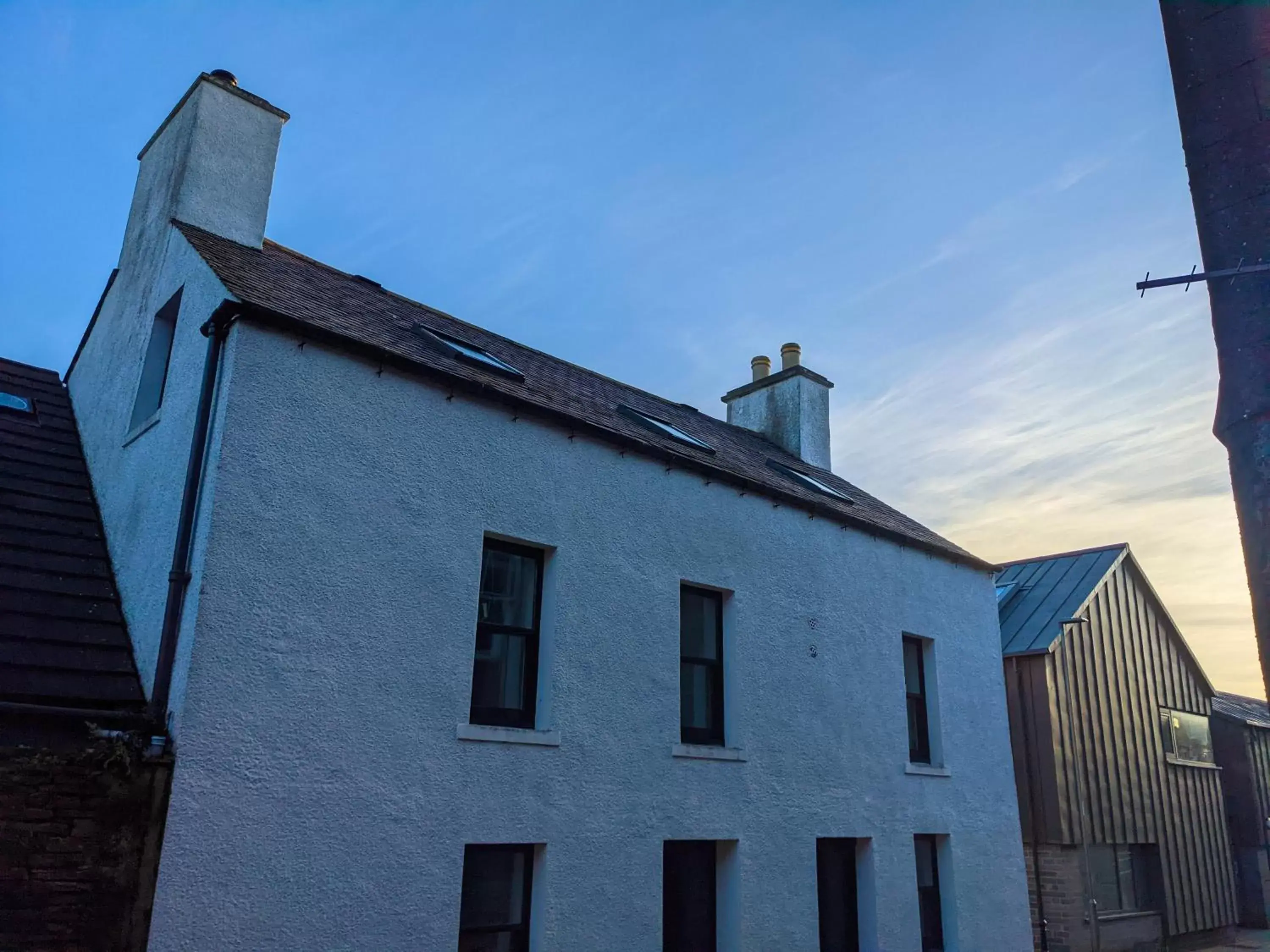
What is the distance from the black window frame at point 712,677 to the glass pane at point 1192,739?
14348 millimetres

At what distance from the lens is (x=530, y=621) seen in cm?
886

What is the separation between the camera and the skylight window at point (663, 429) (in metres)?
11.6

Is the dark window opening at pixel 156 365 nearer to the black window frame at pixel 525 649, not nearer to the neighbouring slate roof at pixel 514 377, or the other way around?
the neighbouring slate roof at pixel 514 377

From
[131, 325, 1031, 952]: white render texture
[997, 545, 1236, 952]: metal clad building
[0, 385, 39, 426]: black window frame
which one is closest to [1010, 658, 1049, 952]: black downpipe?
[997, 545, 1236, 952]: metal clad building

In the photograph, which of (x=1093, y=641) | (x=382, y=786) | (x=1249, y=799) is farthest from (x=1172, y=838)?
(x=382, y=786)

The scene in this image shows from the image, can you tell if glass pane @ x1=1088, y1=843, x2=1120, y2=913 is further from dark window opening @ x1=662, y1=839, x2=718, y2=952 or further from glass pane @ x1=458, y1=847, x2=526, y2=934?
glass pane @ x1=458, y1=847, x2=526, y2=934

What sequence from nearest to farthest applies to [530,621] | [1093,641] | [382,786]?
[382,786], [530,621], [1093,641]

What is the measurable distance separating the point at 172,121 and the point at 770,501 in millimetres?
8252

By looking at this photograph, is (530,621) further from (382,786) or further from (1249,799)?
→ (1249,799)

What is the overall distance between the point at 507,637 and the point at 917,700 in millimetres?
7173

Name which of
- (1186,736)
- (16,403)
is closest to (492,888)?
(16,403)

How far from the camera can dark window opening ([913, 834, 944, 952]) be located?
40.1ft

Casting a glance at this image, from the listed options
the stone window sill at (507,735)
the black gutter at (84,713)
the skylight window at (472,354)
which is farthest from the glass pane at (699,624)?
the black gutter at (84,713)

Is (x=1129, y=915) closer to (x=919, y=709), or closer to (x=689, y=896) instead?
(x=919, y=709)
